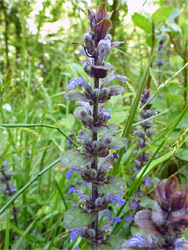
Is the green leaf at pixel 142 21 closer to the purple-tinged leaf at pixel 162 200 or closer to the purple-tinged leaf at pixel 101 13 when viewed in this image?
the purple-tinged leaf at pixel 101 13

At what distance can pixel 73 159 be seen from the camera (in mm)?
732

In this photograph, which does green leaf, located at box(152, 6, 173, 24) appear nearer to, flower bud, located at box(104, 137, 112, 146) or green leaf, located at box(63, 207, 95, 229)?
flower bud, located at box(104, 137, 112, 146)

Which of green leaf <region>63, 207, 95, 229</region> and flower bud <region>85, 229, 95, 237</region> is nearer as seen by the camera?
green leaf <region>63, 207, 95, 229</region>

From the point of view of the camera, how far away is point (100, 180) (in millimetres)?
792

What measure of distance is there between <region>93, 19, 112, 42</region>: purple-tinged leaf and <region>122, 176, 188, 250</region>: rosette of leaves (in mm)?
477

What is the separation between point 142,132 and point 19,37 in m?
3.91

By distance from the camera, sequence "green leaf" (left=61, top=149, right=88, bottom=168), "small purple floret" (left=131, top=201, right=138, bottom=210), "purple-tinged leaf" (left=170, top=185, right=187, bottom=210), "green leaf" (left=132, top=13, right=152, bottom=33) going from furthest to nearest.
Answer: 1. "green leaf" (left=132, top=13, right=152, bottom=33)
2. "small purple floret" (left=131, top=201, right=138, bottom=210)
3. "green leaf" (left=61, top=149, right=88, bottom=168)
4. "purple-tinged leaf" (left=170, top=185, right=187, bottom=210)

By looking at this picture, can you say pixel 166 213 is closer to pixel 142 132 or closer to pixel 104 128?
pixel 104 128

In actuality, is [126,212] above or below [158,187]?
below

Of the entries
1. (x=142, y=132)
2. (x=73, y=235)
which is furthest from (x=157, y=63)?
(x=73, y=235)

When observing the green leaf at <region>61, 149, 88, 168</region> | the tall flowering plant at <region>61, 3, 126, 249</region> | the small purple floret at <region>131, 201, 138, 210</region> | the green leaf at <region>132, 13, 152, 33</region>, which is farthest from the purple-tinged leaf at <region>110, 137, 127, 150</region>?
the green leaf at <region>132, 13, 152, 33</region>

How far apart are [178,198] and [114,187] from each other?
0.28 metres

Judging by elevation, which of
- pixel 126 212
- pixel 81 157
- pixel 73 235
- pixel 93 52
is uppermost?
pixel 93 52

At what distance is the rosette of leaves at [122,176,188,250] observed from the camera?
1.60 ft
